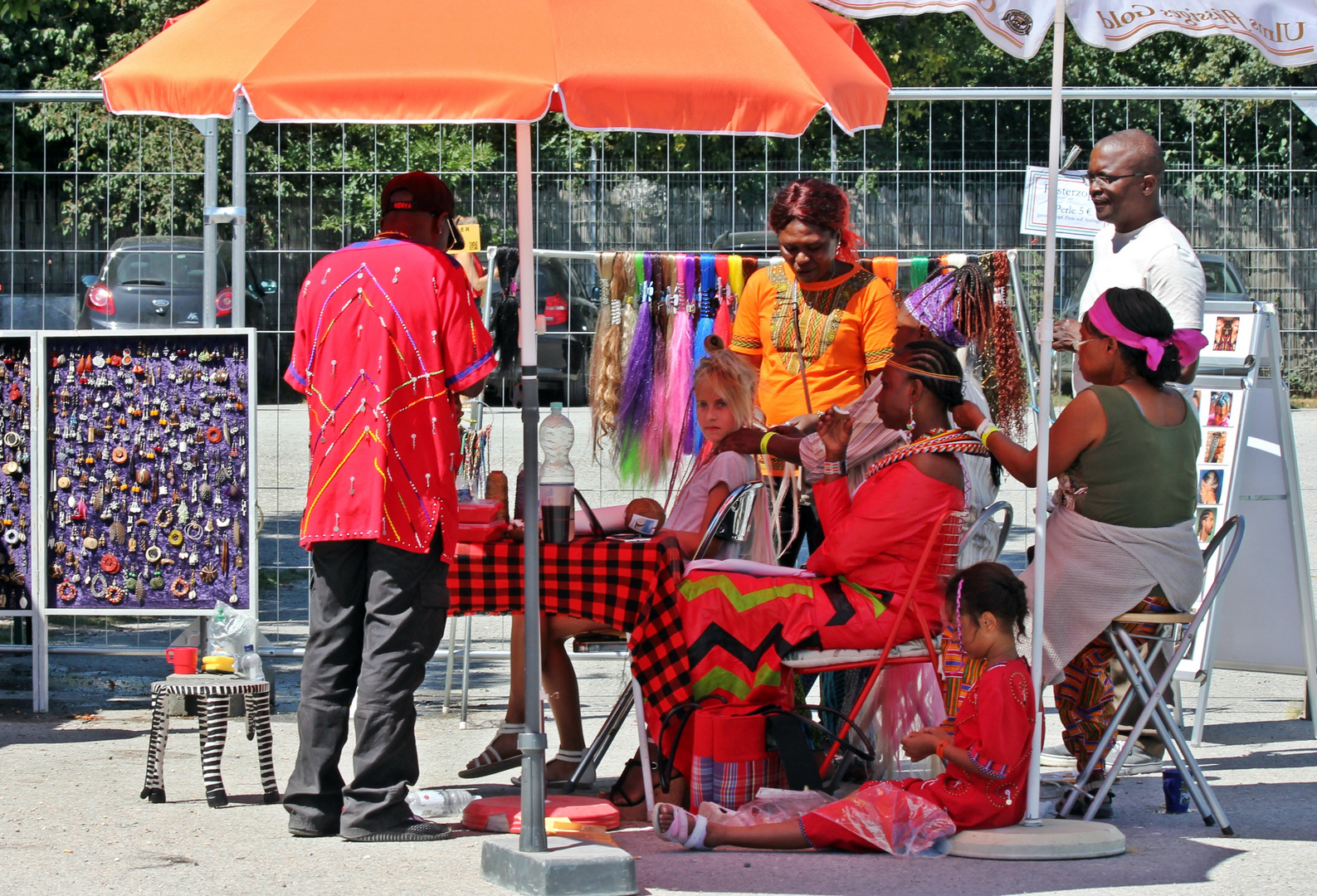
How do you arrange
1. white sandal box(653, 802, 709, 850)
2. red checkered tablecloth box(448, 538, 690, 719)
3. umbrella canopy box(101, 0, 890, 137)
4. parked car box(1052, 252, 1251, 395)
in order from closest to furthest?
umbrella canopy box(101, 0, 890, 137)
white sandal box(653, 802, 709, 850)
red checkered tablecloth box(448, 538, 690, 719)
parked car box(1052, 252, 1251, 395)

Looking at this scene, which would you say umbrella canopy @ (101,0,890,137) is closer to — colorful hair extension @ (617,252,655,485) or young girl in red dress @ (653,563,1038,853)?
young girl in red dress @ (653,563,1038,853)

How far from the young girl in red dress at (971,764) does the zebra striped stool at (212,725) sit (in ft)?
4.46

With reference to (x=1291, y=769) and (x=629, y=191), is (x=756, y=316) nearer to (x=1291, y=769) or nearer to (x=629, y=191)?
(x=629, y=191)

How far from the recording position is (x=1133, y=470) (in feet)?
15.6

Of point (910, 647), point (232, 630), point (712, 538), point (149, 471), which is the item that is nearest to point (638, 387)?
point (712, 538)

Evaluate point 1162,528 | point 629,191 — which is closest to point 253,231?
point 629,191

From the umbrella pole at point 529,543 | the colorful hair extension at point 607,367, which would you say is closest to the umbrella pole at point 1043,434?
the umbrella pole at point 529,543

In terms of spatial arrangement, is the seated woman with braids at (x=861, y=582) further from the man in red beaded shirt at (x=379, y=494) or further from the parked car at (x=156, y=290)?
the parked car at (x=156, y=290)

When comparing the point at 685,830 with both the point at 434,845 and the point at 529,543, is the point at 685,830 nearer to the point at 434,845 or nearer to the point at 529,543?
the point at 434,845

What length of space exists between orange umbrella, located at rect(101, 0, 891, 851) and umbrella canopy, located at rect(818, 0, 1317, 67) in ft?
3.07

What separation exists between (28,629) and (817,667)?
4.50 m

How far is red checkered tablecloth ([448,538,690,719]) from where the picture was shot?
4.55 metres

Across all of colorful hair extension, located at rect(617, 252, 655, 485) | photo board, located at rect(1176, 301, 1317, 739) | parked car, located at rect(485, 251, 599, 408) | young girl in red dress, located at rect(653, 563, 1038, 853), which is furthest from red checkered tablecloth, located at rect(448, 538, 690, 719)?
photo board, located at rect(1176, 301, 1317, 739)

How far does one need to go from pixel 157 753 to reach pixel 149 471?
1.74 metres
